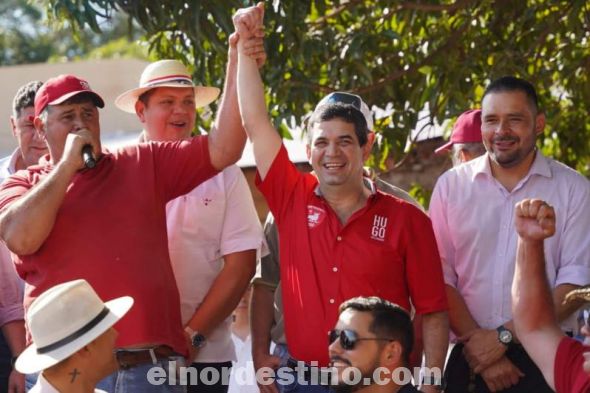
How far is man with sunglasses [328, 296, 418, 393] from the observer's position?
5.15m

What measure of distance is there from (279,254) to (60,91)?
1.27 m

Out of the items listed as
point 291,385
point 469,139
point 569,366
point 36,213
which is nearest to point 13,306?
point 36,213

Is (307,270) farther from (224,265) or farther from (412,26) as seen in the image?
(412,26)

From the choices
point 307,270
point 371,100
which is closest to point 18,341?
point 307,270

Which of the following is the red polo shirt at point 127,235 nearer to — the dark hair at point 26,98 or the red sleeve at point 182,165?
the red sleeve at point 182,165

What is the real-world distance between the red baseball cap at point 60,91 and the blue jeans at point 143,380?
4.10 ft

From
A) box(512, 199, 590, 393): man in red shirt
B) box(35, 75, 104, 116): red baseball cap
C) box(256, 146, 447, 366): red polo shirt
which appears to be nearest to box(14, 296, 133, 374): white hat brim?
box(256, 146, 447, 366): red polo shirt

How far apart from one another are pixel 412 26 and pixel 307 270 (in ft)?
11.9

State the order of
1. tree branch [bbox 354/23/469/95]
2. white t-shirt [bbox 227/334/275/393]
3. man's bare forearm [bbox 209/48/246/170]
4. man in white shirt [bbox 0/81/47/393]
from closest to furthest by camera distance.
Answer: man's bare forearm [bbox 209/48/246/170] → man in white shirt [bbox 0/81/47/393] → white t-shirt [bbox 227/334/275/393] → tree branch [bbox 354/23/469/95]

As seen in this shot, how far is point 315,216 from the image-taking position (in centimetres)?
584

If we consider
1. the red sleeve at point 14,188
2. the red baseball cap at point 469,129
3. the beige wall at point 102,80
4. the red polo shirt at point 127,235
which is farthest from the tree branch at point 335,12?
the beige wall at point 102,80

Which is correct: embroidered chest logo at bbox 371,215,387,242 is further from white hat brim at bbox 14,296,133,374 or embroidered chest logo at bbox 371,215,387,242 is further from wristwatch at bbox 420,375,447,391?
white hat brim at bbox 14,296,133,374

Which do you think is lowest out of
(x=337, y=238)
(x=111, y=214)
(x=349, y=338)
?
(x=349, y=338)

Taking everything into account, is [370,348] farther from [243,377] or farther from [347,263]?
[243,377]
